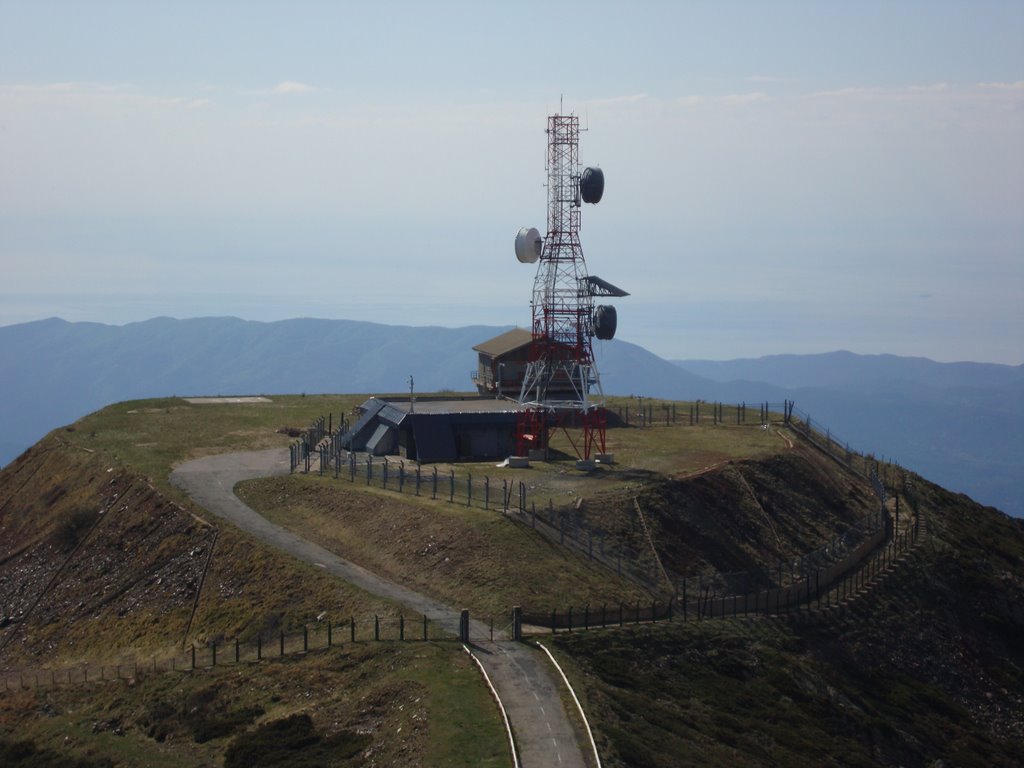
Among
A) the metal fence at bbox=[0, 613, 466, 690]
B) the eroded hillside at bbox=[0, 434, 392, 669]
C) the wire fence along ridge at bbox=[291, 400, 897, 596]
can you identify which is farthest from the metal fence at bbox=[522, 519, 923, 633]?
the eroded hillside at bbox=[0, 434, 392, 669]

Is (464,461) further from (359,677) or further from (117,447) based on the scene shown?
(359,677)

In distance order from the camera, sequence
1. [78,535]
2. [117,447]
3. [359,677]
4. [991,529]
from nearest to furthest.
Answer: [359,677] < [78,535] < [117,447] < [991,529]

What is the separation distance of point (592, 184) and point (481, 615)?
31353 mm

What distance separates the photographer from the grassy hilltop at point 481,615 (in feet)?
128

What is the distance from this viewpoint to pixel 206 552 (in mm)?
56625

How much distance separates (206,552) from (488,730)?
80.9ft

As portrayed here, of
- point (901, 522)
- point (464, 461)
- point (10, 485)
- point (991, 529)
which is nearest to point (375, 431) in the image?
point (464, 461)

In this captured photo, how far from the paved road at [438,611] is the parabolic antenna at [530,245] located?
60.6ft

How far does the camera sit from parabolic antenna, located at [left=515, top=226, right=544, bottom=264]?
2943 inches

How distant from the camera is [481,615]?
4784 centimetres

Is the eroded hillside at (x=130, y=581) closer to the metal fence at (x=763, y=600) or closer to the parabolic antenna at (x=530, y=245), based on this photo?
the metal fence at (x=763, y=600)

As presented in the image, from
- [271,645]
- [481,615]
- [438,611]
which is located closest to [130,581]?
[271,645]

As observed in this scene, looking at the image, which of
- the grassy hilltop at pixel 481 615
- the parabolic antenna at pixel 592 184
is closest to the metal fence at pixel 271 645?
the grassy hilltop at pixel 481 615

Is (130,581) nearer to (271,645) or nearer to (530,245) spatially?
(271,645)
